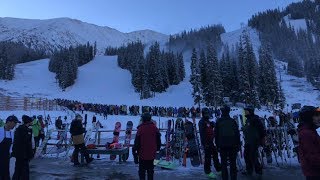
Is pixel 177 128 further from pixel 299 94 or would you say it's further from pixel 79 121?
pixel 299 94

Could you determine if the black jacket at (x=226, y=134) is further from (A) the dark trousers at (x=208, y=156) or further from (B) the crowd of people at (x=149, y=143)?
(A) the dark trousers at (x=208, y=156)

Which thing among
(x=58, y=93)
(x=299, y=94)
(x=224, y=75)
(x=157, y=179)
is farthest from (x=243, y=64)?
(x=157, y=179)

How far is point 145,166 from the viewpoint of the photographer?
8.31 m

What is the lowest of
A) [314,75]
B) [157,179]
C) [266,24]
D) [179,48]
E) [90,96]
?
[157,179]

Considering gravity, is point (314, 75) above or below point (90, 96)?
above

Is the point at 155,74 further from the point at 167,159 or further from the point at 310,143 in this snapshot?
the point at 310,143

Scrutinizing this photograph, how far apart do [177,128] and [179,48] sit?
178693mm

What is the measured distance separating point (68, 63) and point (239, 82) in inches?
1960

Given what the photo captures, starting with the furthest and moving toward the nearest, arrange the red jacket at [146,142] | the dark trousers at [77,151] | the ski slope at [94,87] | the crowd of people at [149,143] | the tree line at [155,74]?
the tree line at [155,74]
the ski slope at [94,87]
the dark trousers at [77,151]
the red jacket at [146,142]
the crowd of people at [149,143]

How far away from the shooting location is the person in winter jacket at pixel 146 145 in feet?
27.0

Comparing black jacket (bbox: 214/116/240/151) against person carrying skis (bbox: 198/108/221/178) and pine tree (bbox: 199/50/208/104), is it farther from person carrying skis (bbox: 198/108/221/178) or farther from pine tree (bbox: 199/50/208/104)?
pine tree (bbox: 199/50/208/104)

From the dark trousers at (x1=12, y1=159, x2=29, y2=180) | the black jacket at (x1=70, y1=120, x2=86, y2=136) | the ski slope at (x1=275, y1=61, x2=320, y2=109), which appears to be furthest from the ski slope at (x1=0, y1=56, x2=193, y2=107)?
the dark trousers at (x1=12, y1=159, x2=29, y2=180)

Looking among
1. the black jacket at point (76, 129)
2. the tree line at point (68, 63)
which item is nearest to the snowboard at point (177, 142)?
the black jacket at point (76, 129)

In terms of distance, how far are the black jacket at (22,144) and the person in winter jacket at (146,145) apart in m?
2.30
